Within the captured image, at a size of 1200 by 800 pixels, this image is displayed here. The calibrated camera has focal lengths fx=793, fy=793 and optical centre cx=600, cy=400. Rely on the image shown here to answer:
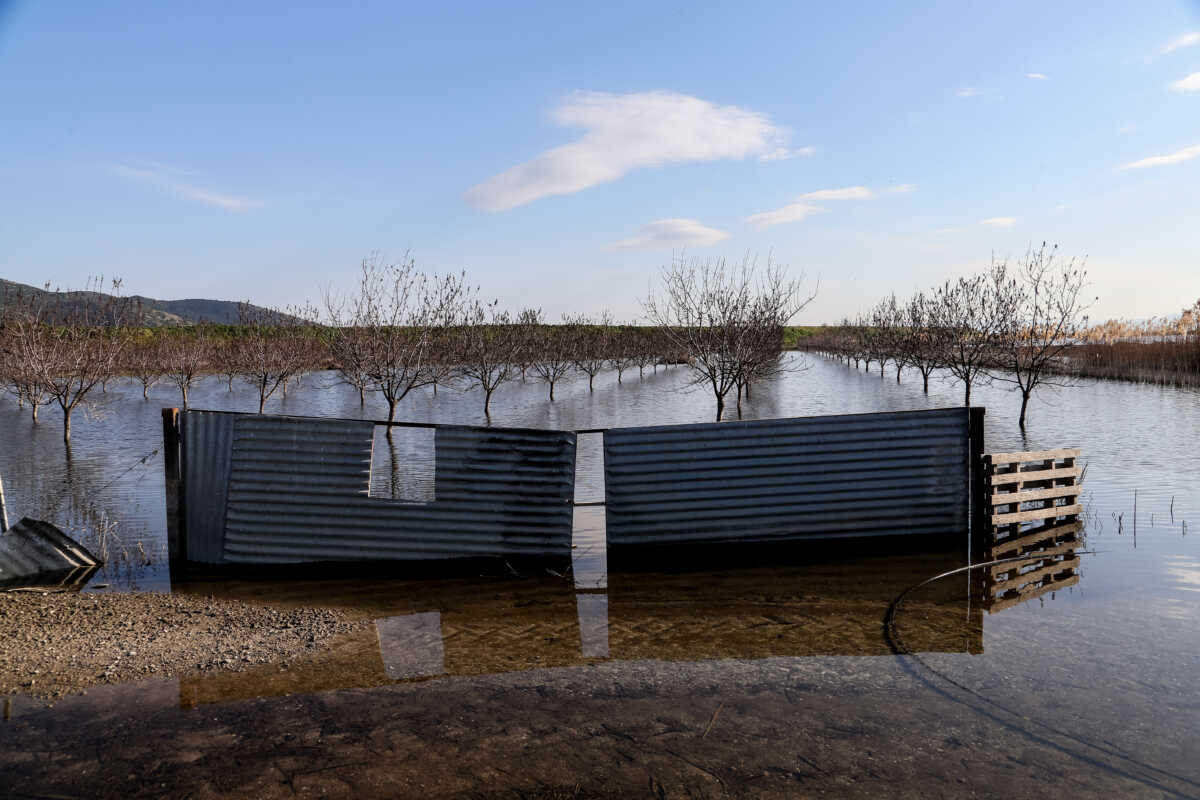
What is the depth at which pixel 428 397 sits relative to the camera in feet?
119

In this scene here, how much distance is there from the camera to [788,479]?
9.01 m

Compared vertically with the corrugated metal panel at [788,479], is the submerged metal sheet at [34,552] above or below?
below

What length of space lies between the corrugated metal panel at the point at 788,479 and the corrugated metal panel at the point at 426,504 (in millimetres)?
760

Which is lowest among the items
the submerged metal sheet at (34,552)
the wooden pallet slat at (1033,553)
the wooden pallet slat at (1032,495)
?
the wooden pallet slat at (1033,553)

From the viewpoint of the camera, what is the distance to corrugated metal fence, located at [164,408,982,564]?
338 inches

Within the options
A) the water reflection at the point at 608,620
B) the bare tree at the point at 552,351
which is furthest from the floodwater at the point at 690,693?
the bare tree at the point at 552,351

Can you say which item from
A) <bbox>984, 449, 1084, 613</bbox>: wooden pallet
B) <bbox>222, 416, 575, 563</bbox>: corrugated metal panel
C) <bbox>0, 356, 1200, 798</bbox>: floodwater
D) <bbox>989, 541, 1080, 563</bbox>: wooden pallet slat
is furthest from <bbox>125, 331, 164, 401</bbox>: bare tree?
<bbox>989, 541, 1080, 563</bbox>: wooden pallet slat

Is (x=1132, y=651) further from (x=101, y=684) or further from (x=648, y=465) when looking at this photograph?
(x=101, y=684)

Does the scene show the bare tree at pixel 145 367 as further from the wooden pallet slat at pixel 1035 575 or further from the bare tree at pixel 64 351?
the wooden pallet slat at pixel 1035 575

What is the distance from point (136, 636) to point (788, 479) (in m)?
6.52

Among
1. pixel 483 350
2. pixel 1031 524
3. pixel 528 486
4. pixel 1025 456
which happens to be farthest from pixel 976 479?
pixel 483 350

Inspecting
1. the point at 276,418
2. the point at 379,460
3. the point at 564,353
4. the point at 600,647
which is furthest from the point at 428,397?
the point at 600,647

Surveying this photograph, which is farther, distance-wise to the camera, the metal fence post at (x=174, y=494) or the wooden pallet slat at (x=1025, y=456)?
the wooden pallet slat at (x=1025, y=456)

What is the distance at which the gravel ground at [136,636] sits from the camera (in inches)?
225
